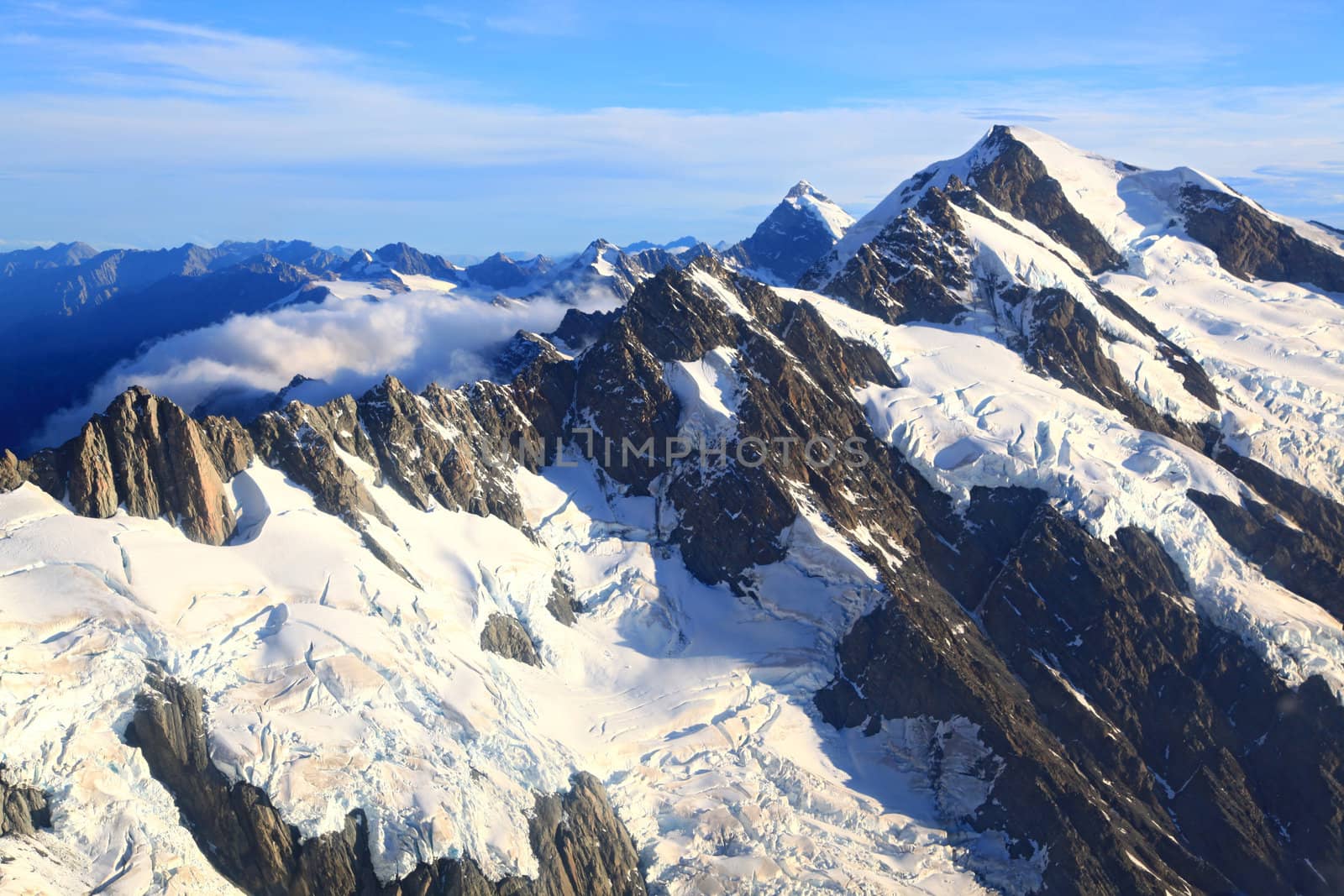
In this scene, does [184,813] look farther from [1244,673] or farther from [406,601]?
[1244,673]

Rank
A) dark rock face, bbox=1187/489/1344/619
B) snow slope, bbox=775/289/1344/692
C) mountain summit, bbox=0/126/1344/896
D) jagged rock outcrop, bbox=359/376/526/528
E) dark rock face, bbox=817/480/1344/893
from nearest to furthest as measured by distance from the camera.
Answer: mountain summit, bbox=0/126/1344/896 < dark rock face, bbox=817/480/1344/893 < jagged rock outcrop, bbox=359/376/526/528 < snow slope, bbox=775/289/1344/692 < dark rock face, bbox=1187/489/1344/619

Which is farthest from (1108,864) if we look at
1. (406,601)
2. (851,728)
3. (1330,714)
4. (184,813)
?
(184,813)

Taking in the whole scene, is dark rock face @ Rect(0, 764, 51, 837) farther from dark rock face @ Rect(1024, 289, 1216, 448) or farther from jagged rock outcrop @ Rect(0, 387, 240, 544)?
dark rock face @ Rect(1024, 289, 1216, 448)

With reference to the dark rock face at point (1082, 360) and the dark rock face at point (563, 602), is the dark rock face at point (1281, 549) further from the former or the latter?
the dark rock face at point (563, 602)

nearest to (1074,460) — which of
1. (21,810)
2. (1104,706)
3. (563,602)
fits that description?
(1104,706)

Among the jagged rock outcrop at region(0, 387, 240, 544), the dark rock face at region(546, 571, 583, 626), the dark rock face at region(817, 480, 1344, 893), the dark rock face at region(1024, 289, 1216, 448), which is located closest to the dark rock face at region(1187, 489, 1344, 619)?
the dark rock face at region(817, 480, 1344, 893)

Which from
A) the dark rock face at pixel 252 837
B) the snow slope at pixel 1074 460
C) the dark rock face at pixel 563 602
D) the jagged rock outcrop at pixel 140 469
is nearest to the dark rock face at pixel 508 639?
the dark rock face at pixel 563 602

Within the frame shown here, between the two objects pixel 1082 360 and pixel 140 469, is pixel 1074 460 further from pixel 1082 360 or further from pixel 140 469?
pixel 140 469
